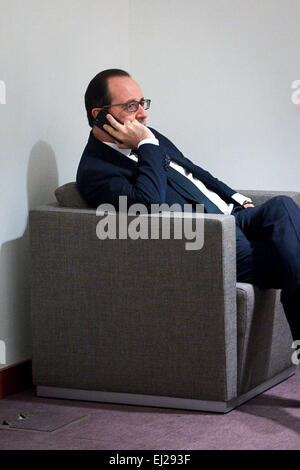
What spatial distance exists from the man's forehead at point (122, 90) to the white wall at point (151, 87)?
1.09 ft

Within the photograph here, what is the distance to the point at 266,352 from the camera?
3.33m

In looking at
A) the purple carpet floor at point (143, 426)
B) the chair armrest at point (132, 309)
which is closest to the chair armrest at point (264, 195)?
the chair armrest at point (132, 309)

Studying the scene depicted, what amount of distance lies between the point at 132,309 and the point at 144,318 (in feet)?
0.17

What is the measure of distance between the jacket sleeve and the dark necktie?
116 mm

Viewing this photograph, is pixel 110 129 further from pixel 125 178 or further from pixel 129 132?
pixel 125 178

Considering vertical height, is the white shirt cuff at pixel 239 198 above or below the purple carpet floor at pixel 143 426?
above

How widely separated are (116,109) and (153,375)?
970mm

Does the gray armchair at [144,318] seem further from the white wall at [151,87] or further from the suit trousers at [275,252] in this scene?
the white wall at [151,87]

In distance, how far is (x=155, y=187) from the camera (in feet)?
10.5

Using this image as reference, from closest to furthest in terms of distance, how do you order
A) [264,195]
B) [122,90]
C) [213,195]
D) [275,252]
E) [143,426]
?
[143,426] → [275,252] → [122,90] → [213,195] → [264,195]

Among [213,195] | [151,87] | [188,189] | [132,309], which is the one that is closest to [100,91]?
[188,189]

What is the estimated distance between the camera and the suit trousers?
3121mm

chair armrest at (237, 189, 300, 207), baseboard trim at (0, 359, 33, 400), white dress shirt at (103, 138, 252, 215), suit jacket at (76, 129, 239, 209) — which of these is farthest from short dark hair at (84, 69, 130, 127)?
baseboard trim at (0, 359, 33, 400)

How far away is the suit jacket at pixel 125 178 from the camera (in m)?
3.18
